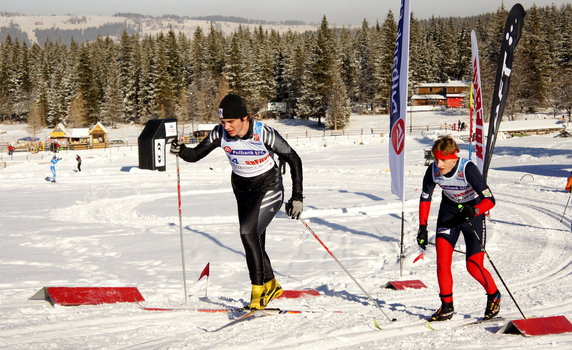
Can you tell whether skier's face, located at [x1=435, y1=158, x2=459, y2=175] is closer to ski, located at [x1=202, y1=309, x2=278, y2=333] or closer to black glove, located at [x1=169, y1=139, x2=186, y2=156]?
ski, located at [x1=202, y1=309, x2=278, y2=333]

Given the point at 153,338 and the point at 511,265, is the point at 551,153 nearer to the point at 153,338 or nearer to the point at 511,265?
the point at 511,265

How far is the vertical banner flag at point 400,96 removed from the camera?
333 inches

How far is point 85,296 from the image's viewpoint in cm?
593

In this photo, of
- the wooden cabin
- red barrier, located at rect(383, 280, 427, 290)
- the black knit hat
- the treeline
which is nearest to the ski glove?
the black knit hat

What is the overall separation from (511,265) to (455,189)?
4063mm

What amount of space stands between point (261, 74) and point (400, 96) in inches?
2596

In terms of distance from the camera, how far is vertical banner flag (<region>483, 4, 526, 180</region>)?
10.7m

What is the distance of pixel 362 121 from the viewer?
68.1m

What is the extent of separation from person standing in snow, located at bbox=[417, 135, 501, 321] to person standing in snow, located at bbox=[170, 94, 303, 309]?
4.59 ft

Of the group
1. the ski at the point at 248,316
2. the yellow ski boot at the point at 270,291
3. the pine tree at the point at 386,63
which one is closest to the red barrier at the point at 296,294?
the yellow ski boot at the point at 270,291

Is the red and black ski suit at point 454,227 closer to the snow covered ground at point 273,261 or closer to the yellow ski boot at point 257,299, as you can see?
the snow covered ground at point 273,261

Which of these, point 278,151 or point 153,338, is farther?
point 278,151

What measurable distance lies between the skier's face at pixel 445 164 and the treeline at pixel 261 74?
2198 inches

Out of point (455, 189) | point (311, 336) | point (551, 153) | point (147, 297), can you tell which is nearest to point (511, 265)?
point (455, 189)
